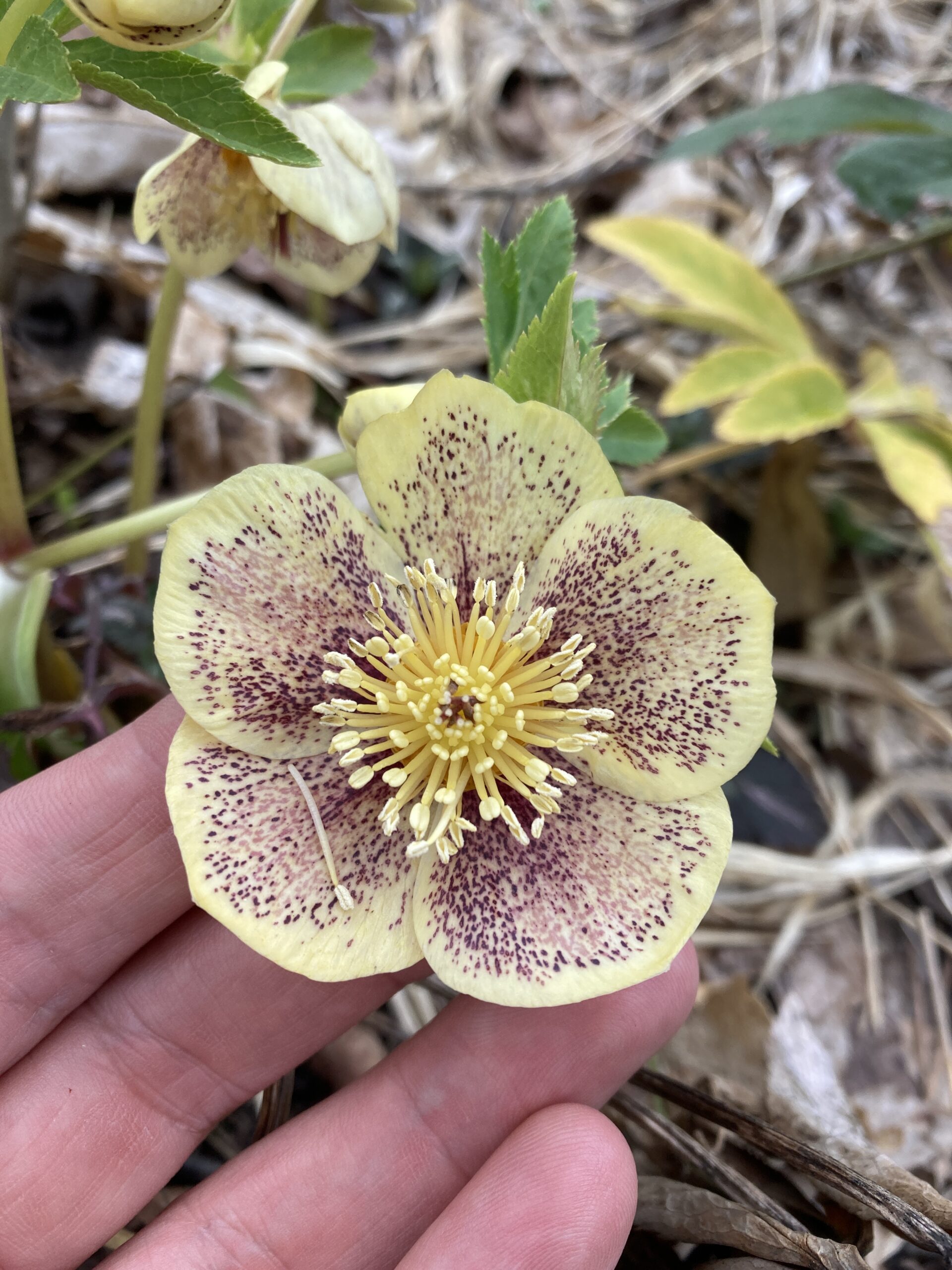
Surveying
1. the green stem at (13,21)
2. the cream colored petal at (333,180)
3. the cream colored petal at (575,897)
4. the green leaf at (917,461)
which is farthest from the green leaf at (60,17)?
the green leaf at (917,461)

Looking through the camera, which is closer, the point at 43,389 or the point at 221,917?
the point at 221,917

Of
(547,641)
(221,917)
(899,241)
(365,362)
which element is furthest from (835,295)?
(221,917)

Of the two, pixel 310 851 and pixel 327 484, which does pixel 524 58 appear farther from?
pixel 310 851

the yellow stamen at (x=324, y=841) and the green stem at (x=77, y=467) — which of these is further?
the green stem at (x=77, y=467)

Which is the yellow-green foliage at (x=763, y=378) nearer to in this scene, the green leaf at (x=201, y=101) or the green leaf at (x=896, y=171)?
the green leaf at (x=896, y=171)

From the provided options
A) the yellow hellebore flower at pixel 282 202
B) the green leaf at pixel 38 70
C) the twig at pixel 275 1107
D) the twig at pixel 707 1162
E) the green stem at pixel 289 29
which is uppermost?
the green leaf at pixel 38 70

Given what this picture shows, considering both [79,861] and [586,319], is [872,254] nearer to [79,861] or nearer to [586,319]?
[586,319]

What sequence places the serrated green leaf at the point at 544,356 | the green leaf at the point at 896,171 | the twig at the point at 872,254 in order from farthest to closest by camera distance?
1. the twig at the point at 872,254
2. the green leaf at the point at 896,171
3. the serrated green leaf at the point at 544,356
